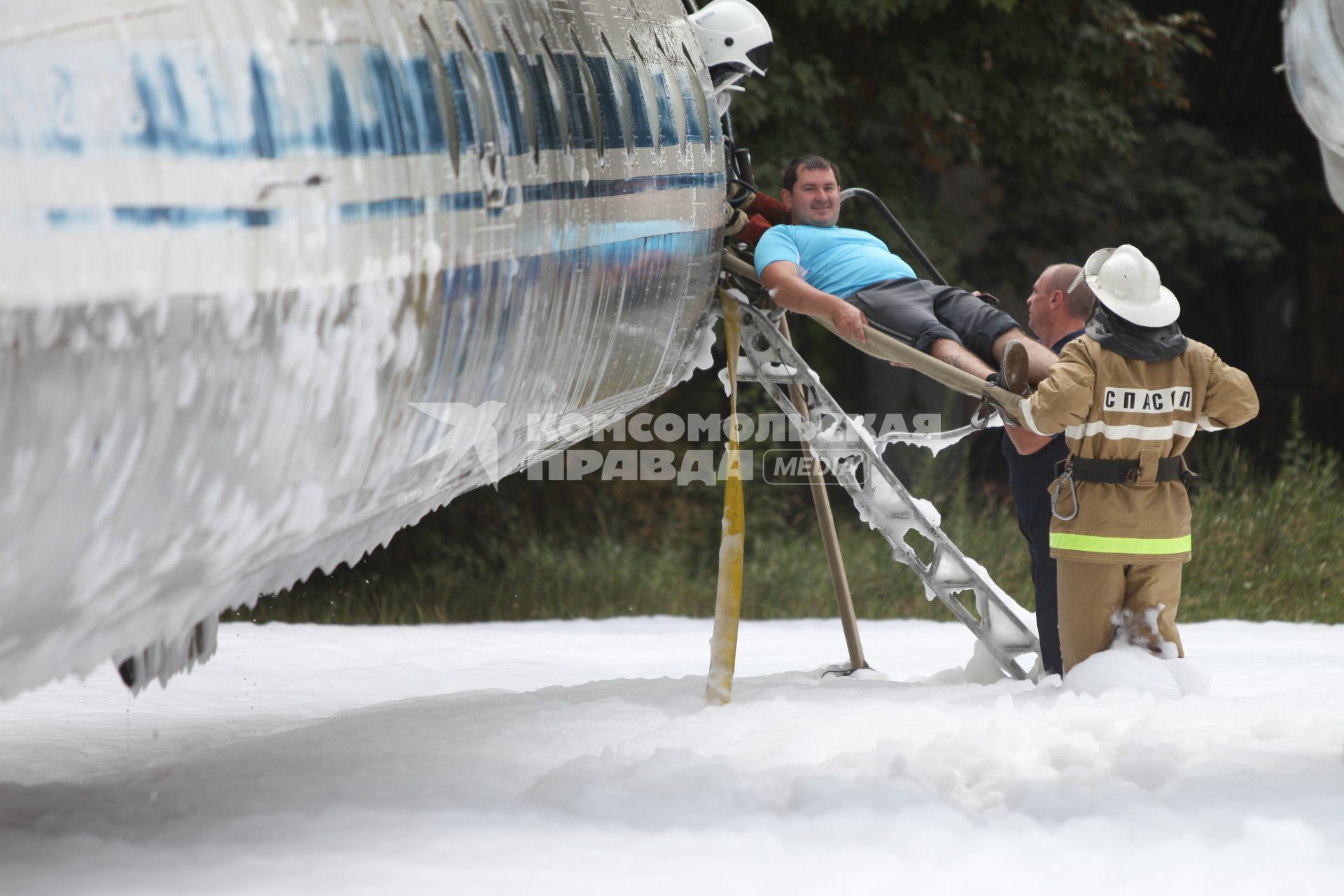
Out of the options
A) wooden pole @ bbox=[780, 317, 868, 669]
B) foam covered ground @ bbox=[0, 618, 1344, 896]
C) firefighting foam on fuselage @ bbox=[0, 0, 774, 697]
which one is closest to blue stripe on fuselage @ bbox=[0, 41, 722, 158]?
firefighting foam on fuselage @ bbox=[0, 0, 774, 697]

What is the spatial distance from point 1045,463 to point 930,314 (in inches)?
24.1

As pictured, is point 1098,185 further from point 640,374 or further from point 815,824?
point 815,824

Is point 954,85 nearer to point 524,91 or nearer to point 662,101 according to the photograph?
point 662,101

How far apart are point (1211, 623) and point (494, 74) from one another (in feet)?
17.3

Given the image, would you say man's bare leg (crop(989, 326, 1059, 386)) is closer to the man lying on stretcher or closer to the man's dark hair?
the man lying on stretcher

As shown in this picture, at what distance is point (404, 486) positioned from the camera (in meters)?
3.19

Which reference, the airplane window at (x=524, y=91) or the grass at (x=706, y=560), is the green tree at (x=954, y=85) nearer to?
the grass at (x=706, y=560)

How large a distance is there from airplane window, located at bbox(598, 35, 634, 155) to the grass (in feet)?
15.2

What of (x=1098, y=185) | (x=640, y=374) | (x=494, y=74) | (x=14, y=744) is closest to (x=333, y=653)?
(x=14, y=744)

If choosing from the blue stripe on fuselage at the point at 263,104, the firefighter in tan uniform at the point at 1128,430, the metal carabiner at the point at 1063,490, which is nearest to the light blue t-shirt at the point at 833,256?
the firefighter in tan uniform at the point at 1128,430

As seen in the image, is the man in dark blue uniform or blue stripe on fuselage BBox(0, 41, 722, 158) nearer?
blue stripe on fuselage BBox(0, 41, 722, 158)

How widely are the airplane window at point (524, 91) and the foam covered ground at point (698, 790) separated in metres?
1.44

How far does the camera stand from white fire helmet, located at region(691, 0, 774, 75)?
4891mm

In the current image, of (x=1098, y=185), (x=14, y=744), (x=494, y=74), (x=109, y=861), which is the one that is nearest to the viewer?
(x=109, y=861)
